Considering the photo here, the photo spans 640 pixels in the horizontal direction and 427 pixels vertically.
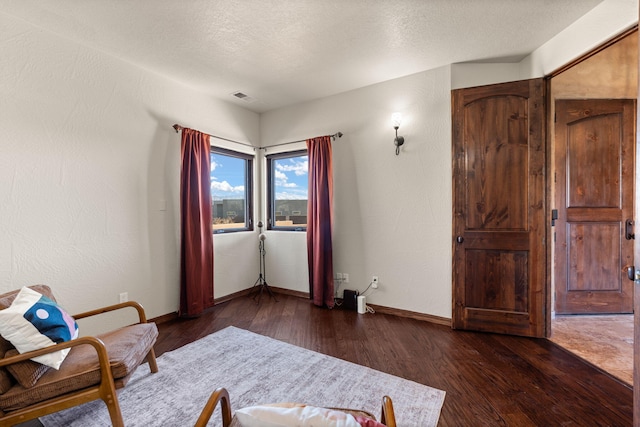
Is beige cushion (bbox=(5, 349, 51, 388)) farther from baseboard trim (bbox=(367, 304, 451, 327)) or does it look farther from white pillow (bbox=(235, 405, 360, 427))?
baseboard trim (bbox=(367, 304, 451, 327))

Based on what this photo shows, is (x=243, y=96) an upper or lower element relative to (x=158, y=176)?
upper

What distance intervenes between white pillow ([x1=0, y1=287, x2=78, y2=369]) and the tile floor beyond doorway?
366 centimetres

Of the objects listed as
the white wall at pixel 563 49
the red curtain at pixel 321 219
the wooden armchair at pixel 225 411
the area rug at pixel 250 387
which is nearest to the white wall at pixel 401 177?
the white wall at pixel 563 49

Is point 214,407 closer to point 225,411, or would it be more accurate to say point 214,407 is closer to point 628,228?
point 225,411

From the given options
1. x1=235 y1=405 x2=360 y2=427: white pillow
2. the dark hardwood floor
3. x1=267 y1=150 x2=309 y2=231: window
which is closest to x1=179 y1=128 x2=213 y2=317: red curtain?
the dark hardwood floor

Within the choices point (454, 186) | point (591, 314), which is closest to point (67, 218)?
point (454, 186)

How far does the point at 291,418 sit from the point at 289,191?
3697mm

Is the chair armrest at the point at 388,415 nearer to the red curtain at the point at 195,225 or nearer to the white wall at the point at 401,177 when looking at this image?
the white wall at the point at 401,177

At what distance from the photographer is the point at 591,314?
3137 millimetres

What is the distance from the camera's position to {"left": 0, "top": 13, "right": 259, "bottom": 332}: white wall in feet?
7.18

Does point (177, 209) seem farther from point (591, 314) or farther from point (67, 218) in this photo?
point (591, 314)

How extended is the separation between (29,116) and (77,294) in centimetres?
154

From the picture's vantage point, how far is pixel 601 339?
2.58 metres

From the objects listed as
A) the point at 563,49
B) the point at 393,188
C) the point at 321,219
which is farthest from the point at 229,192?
the point at 563,49
